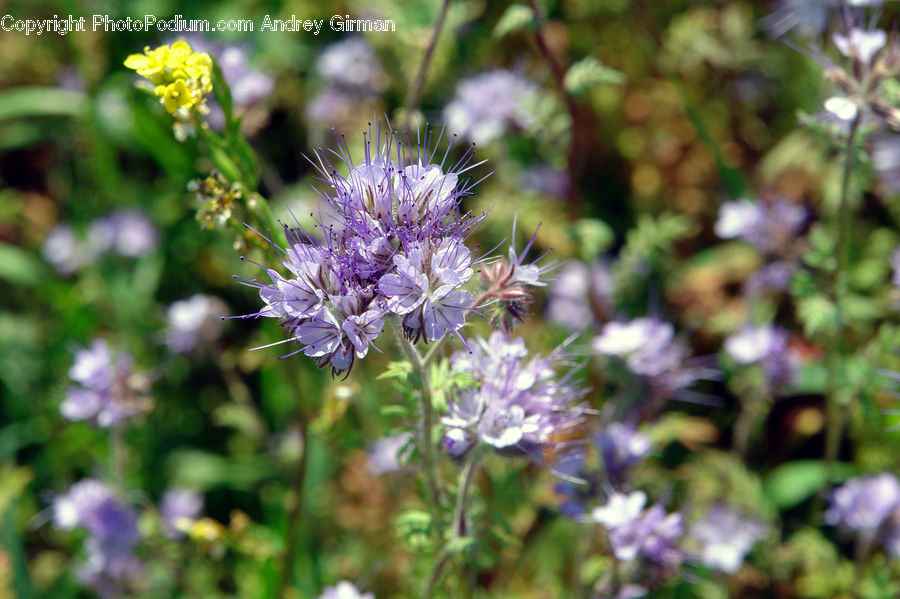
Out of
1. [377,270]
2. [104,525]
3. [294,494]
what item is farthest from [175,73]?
[104,525]

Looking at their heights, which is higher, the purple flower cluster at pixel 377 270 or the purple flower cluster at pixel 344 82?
the purple flower cluster at pixel 377 270

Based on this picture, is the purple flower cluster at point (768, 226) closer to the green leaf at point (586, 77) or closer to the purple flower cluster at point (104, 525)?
the green leaf at point (586, 77)

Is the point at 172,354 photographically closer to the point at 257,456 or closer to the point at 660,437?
the point at 257,456

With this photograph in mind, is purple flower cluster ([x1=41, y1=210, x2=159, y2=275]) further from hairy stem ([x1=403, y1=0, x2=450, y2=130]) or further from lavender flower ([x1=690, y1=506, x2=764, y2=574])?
lavender flower ([x1=690, y1=506, x2=764, y2=574])

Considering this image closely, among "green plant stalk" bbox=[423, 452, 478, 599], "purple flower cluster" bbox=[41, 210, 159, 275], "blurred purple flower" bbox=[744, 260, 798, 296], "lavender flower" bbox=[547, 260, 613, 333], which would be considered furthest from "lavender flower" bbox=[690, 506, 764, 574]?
"purple flower cluster" bbox=[41, 210, 159, 275]

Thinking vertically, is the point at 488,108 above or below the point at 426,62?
below

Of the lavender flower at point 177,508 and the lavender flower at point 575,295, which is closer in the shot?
the lavender flower at point 177,508

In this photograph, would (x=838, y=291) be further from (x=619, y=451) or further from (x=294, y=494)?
(x=294, y=494)

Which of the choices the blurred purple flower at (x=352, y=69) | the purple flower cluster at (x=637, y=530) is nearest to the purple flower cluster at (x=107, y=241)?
the blurred purple flower at (x=352, y=69)

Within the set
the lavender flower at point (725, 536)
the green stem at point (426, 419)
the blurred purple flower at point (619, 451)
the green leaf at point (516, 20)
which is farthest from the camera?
the lavender flower at point (725, 536)
